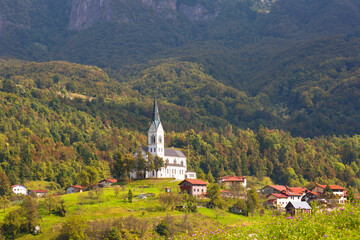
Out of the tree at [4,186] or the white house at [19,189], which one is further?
the white house at [19,189]

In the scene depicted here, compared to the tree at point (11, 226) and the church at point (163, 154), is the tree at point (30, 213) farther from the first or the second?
the church at point (163, 154)

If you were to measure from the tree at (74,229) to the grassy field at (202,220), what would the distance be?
9.34 feet

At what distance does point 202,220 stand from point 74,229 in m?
28.4

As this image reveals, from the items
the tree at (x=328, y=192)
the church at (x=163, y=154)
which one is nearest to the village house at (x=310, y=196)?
the tree at (x=328, y=192)

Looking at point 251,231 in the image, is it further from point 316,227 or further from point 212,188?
point 212,188

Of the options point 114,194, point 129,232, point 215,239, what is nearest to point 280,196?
point 114,194

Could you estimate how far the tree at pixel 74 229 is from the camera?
89.2 metres

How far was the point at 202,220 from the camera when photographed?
107 metres

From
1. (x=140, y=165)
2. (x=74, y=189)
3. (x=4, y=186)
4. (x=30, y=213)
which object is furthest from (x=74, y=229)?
(x=4, y=186)

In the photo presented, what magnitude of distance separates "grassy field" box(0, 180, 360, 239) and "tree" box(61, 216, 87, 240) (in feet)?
9.34

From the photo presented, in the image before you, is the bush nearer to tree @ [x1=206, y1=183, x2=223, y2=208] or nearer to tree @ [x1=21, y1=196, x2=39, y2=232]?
tree @ [x1=21, y1=196, x2=39, y2=232]

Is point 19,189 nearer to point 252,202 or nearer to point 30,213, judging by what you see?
point 30,213

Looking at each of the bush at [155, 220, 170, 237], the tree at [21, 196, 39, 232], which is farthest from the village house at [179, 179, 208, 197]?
the tree at [21, 196, 39, 232]

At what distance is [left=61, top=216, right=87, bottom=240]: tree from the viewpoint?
8915cm
